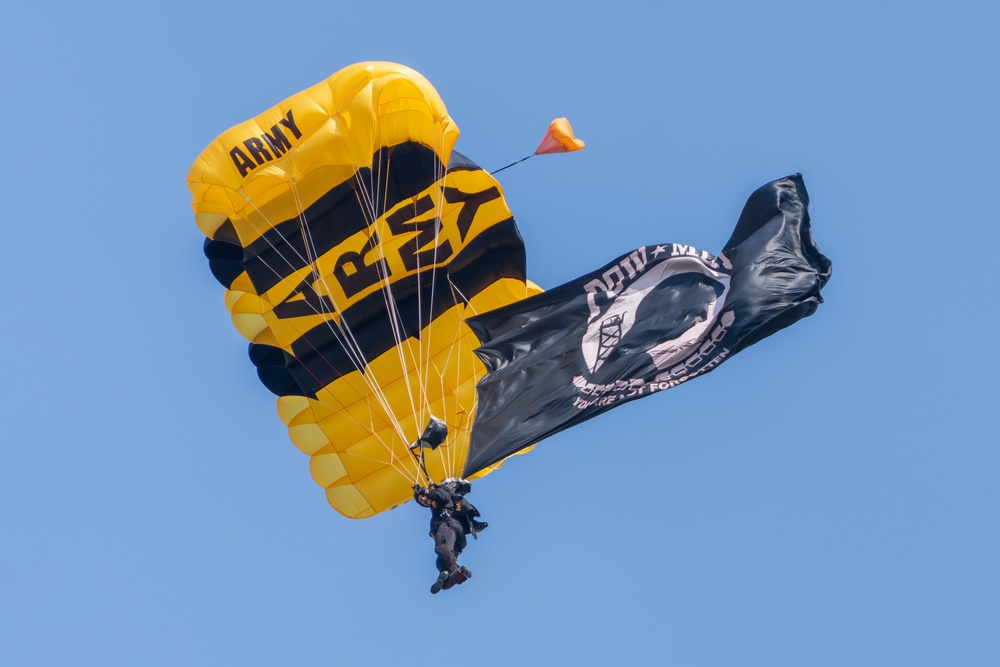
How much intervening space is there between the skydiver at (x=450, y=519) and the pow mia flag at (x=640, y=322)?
0.35 meters

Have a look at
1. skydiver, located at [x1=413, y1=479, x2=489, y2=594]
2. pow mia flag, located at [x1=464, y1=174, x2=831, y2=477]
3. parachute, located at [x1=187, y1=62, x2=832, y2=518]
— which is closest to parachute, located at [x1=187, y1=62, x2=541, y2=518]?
parachute, located at [x1=187, y1=62, x2=832, y2=518]

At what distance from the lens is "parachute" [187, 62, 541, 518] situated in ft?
64.5

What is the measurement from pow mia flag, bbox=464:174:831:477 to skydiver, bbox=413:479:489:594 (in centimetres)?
35

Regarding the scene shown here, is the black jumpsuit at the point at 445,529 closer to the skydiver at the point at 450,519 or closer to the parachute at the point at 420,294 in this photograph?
the skydiver at the point at 450,519

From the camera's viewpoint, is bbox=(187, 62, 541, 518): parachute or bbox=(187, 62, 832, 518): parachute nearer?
bbox=(187, 62, 832, 518): parachute

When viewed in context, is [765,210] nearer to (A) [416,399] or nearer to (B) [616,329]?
(B) [616,329]

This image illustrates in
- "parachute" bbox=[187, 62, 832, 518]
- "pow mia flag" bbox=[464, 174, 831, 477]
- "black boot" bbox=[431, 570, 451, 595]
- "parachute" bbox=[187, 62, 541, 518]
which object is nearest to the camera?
"black boot" bbox=[431, 570, 451, 595]

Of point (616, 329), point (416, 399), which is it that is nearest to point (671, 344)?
point (616, 329)

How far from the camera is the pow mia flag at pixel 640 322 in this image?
19062 millimetres

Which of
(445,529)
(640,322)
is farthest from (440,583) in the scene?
(640,322)

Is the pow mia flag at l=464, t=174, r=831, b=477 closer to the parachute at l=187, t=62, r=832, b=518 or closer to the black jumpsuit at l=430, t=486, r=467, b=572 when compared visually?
the parachute at l=187, t=62, r=832, b=518

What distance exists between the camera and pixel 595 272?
20.2m

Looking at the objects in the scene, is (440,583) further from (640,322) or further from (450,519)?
(640,322)

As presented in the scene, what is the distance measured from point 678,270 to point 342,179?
12.4 ft
